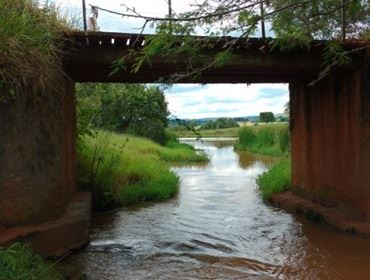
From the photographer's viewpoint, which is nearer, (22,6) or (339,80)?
(22,6)

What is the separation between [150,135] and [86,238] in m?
26.9

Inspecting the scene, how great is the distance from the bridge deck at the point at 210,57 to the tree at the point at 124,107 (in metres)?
2.77

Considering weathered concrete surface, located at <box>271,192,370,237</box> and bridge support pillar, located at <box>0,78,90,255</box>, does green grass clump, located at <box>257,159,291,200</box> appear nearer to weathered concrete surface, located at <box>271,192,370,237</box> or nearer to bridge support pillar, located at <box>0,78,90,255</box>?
weathered concrete surface, located at <box>271,192,370,237</box>

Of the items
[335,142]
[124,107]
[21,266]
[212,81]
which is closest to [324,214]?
[335,142]

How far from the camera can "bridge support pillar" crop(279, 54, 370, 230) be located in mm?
9469

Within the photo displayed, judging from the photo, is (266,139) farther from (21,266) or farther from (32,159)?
(21,266)

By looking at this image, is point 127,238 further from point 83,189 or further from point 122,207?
point 122,207

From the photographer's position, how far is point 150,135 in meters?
35.3

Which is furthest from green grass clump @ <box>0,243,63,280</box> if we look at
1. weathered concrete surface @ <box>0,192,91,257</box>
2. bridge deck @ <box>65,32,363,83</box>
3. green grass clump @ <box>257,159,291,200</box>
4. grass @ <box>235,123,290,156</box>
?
grass @ <box>235,123,290,156</box>

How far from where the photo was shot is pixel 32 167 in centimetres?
735

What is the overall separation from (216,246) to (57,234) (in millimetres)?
2934

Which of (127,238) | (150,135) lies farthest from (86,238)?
(150,135)

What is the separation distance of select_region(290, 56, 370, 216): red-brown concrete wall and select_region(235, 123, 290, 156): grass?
724 inches

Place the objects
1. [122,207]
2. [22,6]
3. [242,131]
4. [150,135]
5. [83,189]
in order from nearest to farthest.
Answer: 1. [22,6]
2. [83,189]
3. [122,207]
4. [150,135]
5. [242,131]
